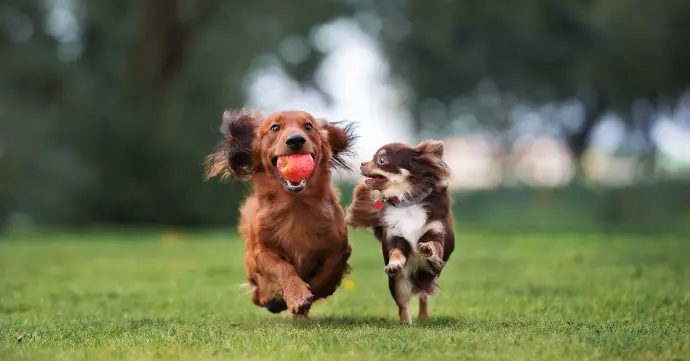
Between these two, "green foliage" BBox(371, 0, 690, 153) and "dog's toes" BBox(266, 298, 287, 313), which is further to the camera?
"green foliage" BBox(371, 0, 690, 153)

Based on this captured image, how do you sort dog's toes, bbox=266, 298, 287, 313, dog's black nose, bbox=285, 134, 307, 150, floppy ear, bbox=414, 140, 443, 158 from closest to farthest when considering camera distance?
dog's black nose, bbox=285, 134, 307, 150
floppy ear, bbox=414, 140, 443, 158
dog's toes, bbox=266, 298, 287, 313

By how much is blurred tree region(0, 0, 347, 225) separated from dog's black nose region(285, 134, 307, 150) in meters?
17.3

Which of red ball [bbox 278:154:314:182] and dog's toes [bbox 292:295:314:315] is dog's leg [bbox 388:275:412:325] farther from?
red ball [bbox 278:154:314:182]

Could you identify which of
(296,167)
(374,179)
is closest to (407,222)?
(374,179)

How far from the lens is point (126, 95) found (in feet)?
78.5

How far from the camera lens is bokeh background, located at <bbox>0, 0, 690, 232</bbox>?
2306 cm

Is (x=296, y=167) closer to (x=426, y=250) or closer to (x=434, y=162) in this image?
(x=434, y=162)

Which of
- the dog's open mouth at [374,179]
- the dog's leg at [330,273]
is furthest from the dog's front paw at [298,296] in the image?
the dog's open mouth at [374,179]

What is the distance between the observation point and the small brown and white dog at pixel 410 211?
235 inches

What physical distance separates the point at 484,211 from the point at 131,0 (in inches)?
557

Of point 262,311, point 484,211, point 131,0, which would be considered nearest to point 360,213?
point 262,311

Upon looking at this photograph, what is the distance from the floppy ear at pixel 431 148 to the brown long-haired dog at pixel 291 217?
68cm

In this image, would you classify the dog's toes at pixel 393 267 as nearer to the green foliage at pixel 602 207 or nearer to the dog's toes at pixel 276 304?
the dog's toes at pixel 276 304

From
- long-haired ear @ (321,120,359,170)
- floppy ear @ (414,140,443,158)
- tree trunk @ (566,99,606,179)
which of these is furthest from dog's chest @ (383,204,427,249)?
tree trunk @ (566,99,606,179)
